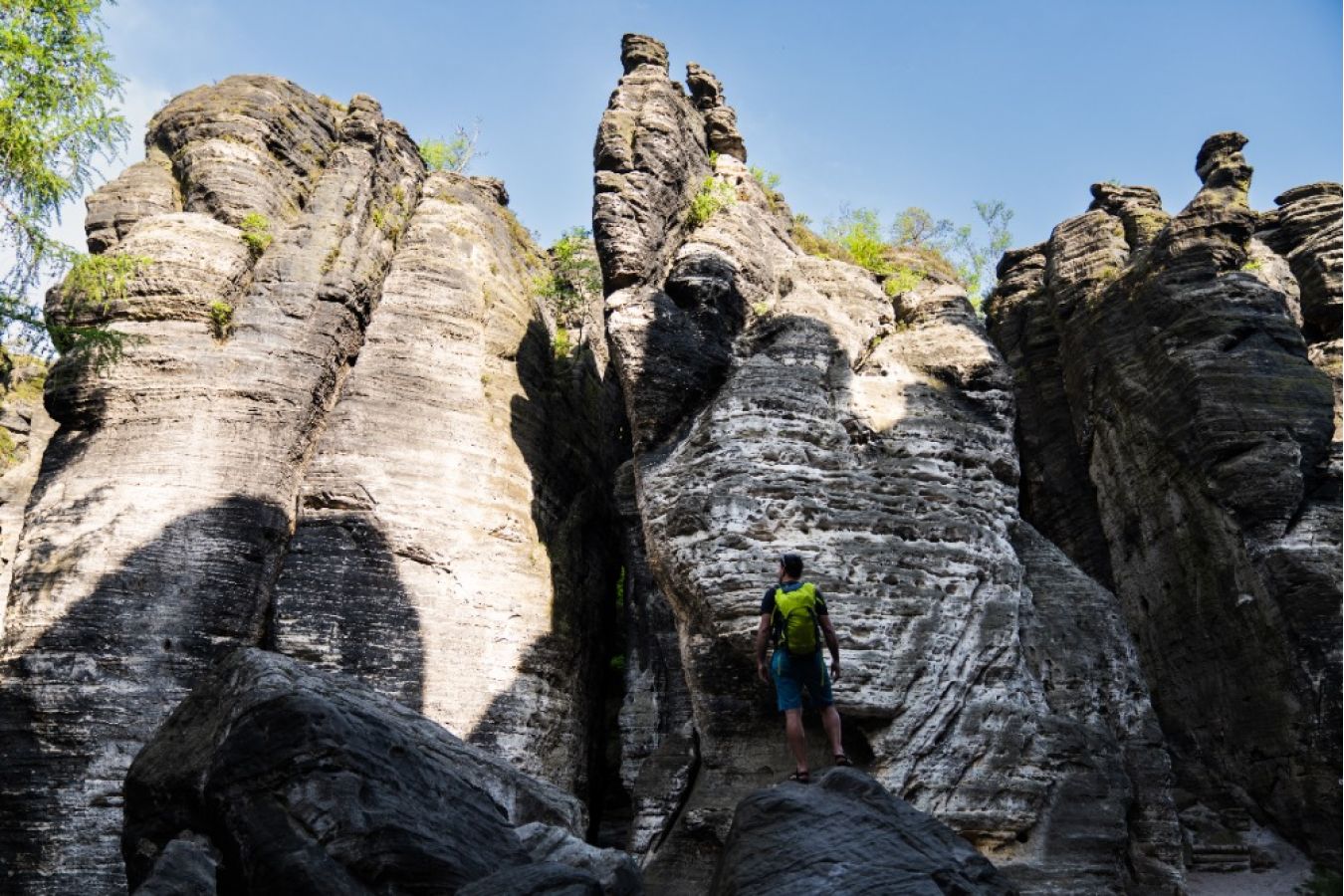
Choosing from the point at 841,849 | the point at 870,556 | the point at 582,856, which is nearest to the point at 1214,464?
the point at 870,556

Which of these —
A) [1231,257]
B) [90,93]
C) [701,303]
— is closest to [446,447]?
[701,303]

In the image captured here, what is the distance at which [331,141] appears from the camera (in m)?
17.8

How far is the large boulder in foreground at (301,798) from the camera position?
565 centimetres

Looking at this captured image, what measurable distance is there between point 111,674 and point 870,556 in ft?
25.7

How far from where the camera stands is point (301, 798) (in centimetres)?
576

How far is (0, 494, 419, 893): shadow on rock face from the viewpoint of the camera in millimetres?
10203

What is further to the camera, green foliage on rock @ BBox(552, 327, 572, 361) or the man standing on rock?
green foliage on rock @ BBox(552, 327, 572, 361)

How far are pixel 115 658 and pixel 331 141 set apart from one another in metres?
9.91

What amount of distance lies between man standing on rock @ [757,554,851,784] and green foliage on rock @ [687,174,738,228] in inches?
309

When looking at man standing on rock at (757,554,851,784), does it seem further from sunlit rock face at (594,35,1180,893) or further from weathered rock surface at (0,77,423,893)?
weathered rock surface at (0,77,423,893)

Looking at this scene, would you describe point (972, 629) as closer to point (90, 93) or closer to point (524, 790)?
point (524, 790)

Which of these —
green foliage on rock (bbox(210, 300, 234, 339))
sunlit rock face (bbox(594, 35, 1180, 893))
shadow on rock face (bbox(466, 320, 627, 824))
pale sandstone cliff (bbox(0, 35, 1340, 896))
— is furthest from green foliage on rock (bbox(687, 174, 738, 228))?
green foliage on rock (bbox(210, 300, 234, 339))

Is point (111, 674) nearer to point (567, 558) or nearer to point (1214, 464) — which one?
point (567, 558)

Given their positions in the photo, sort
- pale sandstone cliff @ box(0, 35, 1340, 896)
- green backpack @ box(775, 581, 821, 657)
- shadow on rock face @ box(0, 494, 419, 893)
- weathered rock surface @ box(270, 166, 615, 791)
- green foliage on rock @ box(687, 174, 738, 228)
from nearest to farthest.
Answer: green backpack @ box(775, 581, 821, 657) < shadow on rock face @ box(0, 494, 419, 893) < pale sandstone cliff @ box(0, 35, 1340, 896) < weathered rock surface @ box(270, 166, 615, 791) < green foliage on rock @ box(687, 174, 738, 228)
